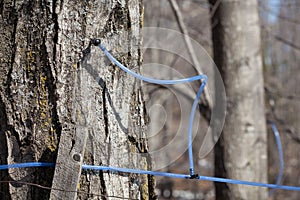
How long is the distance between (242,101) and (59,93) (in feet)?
6.29

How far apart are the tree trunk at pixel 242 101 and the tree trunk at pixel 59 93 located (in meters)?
1.73

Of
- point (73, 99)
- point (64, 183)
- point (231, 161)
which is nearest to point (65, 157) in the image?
point (64, 183)

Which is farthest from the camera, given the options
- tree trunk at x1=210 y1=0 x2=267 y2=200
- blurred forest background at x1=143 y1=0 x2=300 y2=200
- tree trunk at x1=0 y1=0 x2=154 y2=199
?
blurred forest background at x1=143 y1=0 x2=300 y2=200

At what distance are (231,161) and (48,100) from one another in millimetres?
1918

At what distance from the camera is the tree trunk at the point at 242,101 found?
330 centimetres

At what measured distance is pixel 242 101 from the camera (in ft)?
10.9

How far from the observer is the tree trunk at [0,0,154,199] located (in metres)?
1.62

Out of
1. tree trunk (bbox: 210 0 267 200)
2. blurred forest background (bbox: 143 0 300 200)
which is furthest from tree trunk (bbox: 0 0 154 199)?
blurred forest background (bbox: 143 0 300 200)

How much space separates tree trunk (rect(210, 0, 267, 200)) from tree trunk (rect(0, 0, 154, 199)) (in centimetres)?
173

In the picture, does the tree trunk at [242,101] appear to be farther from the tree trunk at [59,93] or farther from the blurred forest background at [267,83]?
the blurred forest background at [267,83]

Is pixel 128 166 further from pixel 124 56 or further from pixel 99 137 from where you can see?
pixel 124 56

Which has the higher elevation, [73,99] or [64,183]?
[73,99]

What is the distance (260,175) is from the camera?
11.0ft

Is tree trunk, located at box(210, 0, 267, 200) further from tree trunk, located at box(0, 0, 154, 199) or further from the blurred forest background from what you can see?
the blurred forest background
